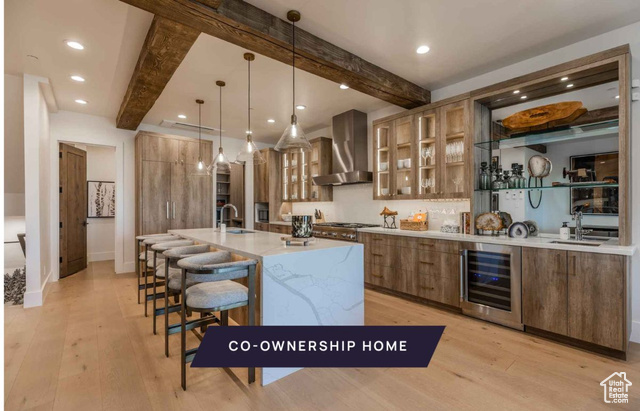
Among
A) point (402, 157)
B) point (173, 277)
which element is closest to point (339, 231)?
point (402, 157)

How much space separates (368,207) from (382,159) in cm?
89

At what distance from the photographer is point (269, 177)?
6.89 meters

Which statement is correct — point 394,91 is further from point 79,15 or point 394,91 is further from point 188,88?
point 79,15

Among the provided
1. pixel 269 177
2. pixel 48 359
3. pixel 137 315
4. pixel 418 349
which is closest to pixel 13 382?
pixel 48 359

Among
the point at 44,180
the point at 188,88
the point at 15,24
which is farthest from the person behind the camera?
the point at 44,180

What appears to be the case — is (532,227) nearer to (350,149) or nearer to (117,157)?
(350,149)

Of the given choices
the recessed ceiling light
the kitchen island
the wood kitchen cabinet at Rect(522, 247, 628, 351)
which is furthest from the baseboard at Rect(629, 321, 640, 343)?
the recessed ceiling light

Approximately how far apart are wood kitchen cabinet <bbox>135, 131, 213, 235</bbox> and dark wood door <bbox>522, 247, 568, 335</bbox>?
5130 mm

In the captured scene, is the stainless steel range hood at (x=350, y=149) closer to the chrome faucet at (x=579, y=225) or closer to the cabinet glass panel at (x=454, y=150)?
the cabinet glass panel at (x=454, y=150)

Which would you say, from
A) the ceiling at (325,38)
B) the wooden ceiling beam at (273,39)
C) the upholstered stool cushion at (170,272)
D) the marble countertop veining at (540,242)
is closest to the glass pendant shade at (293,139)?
the wooden ceiling beam at (273,39)

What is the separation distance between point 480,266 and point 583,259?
0.89 meters

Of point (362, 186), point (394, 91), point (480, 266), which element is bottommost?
point (480, 266)

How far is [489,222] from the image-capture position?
357 centimetres
